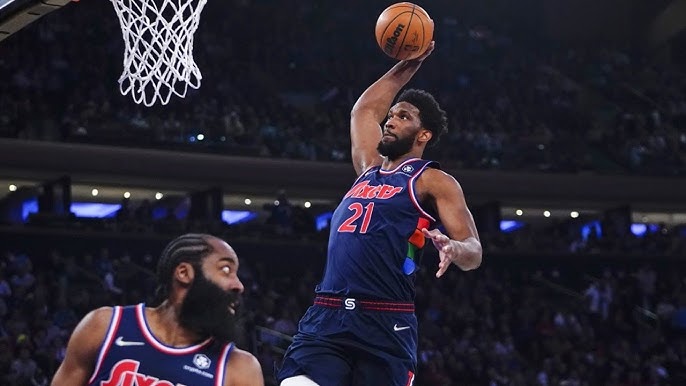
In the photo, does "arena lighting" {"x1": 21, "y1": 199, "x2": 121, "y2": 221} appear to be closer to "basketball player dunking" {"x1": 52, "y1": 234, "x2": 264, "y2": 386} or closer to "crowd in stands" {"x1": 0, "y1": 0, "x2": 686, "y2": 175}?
"crowd in stands" {"x1": 0, "y1": 0, "x2": 686, "y2": 175}

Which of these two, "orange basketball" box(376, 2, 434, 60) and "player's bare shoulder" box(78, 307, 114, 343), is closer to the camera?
"player's bare shoulder" box(78, 307, 114, 343)

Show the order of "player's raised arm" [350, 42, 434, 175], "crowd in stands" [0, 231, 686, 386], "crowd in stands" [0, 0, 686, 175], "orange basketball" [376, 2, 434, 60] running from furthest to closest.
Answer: "crowd in stands" [0, 0, 686, 175]
"crowd in stands" [0, 231, 686, 386]
"orange basketball" [376, 2, 434, 60]
"player's raised arm" [350, 42, 434, 175]

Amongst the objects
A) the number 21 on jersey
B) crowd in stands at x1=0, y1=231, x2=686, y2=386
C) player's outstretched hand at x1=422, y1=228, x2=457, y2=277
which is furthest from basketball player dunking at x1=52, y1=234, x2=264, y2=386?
crowd in stands at x1=0, y1=231, x2=686, y2=386

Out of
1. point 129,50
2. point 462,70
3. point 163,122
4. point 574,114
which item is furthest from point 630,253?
point 129,50

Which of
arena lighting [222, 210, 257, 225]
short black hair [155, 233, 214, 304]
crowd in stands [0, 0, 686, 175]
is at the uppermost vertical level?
short black hair [155, 233, 214, 304]

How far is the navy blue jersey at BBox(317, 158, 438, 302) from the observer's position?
517cm

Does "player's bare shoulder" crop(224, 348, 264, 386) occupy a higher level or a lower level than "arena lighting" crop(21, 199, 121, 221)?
higher

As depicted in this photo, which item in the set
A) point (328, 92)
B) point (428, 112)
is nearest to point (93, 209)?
point (328, 92)

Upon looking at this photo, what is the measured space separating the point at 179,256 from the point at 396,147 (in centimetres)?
213

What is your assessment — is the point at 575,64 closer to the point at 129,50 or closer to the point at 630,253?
the point at 630,253

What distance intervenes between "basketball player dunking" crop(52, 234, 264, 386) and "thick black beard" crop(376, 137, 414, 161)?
205 centimetres

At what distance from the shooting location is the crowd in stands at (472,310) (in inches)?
555

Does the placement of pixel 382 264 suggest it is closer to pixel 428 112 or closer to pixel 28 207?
pixel 428 112

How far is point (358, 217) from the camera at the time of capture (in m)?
5.31
